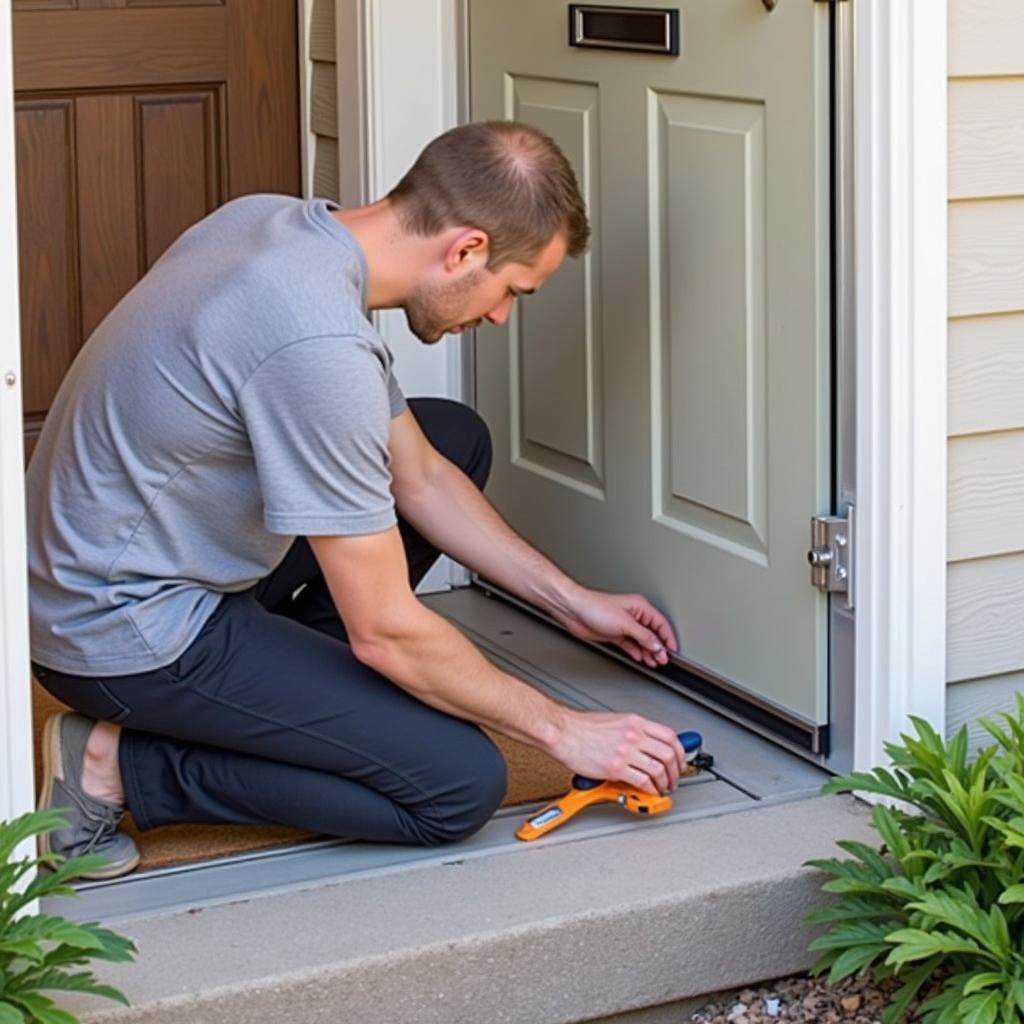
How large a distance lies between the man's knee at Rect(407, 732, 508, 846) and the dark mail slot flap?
1134mm

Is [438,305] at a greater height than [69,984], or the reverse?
[438,305]

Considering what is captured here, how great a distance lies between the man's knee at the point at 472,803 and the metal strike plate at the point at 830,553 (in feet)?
1.79

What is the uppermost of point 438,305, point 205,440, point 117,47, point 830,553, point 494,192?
point 117,47

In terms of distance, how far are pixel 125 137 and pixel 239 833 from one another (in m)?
1.75

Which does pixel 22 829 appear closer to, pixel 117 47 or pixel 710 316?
pixel 710 316

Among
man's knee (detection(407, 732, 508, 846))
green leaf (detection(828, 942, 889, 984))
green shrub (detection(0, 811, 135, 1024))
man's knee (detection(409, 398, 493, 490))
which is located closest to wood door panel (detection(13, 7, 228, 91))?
man's knee (detection(409, 398, 493, 490))

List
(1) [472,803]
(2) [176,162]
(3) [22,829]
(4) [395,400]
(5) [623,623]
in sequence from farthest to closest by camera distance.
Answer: (2) [176,162] → (5) [623,623] → (4) [395,400] → (1) [472,803] → (3) [22,829]

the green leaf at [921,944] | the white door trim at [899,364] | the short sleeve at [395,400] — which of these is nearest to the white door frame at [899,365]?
the white door trim at [899,364]

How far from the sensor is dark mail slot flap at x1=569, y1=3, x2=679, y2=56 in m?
3.15

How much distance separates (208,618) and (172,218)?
1.66 metres

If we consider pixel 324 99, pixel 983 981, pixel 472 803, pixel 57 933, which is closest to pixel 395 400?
pixel 472 803

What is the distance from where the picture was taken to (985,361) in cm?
287

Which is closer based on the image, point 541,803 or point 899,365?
point 899,365

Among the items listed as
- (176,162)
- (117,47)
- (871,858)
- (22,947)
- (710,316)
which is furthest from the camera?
(176,162)
